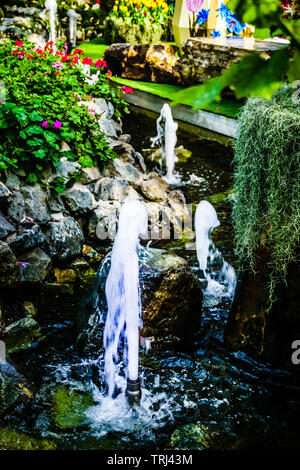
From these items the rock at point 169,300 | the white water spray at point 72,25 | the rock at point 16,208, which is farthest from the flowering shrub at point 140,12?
the rock at point 169,300

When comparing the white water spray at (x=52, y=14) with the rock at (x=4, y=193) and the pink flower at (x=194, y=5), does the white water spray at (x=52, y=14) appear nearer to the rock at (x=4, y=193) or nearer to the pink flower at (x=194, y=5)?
the pink flower at (x=194, y=5)

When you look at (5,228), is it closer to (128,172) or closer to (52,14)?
(128,172)

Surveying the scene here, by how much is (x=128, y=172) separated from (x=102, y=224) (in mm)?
1450

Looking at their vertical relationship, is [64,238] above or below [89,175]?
below

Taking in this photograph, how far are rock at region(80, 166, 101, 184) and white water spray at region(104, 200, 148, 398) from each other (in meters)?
2.04

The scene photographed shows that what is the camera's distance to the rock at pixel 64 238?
4.93 metres

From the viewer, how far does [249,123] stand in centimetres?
311

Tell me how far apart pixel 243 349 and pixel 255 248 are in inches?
39.2

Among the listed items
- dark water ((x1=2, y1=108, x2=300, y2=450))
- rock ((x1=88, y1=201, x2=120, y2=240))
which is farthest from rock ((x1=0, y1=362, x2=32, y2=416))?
rock ((x1=88, y1=201, x2=120, y2=240))

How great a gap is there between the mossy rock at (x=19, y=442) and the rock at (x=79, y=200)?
3.09 metres

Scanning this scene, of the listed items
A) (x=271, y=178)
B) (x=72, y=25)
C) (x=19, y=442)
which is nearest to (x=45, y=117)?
(x=271, y=178)

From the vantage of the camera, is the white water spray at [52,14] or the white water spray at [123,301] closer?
the white water spray at [123,301]

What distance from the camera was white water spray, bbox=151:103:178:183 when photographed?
796cm

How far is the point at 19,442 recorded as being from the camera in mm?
2689
